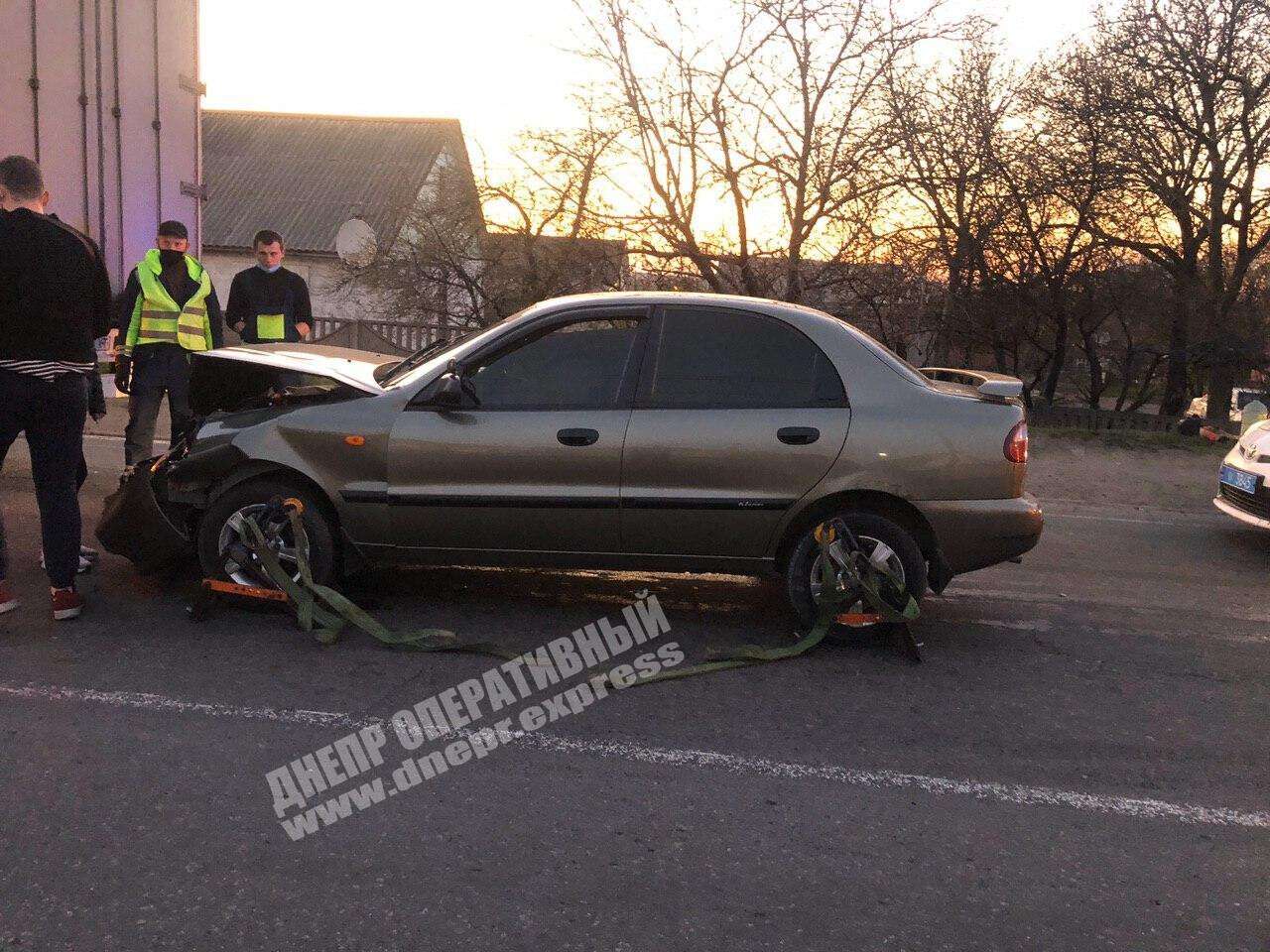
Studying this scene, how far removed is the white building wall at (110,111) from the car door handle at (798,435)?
Answer: 5825 mm

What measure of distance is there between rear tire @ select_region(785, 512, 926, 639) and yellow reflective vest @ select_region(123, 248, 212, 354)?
4157mm

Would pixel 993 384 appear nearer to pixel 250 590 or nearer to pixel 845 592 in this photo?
pixel 845 592

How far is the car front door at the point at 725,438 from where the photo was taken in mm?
4969

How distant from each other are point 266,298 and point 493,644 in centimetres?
407

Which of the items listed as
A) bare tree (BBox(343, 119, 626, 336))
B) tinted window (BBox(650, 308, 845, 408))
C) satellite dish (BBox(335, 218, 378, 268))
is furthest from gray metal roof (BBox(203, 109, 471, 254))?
tinted window (BBox(650, 308, 845, 408))

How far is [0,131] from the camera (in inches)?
298

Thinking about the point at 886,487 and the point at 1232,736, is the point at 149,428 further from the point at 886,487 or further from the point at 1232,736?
the point at 1232,736

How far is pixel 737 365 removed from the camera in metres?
5.09

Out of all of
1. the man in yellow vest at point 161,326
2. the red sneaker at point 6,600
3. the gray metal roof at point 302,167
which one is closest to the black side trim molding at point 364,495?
the red sneaker at point 6,600

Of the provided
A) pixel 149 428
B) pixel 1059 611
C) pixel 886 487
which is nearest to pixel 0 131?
pixel 149 428

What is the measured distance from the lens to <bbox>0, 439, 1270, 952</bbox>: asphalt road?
2.81 meters

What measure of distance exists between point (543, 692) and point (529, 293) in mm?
11043

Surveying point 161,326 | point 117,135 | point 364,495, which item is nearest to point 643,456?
point 364,495

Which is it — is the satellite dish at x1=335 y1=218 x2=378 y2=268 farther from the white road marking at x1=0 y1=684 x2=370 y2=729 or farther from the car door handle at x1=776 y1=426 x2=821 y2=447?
the white road marking at x1=0 y1=684 x2=370 y2=729
